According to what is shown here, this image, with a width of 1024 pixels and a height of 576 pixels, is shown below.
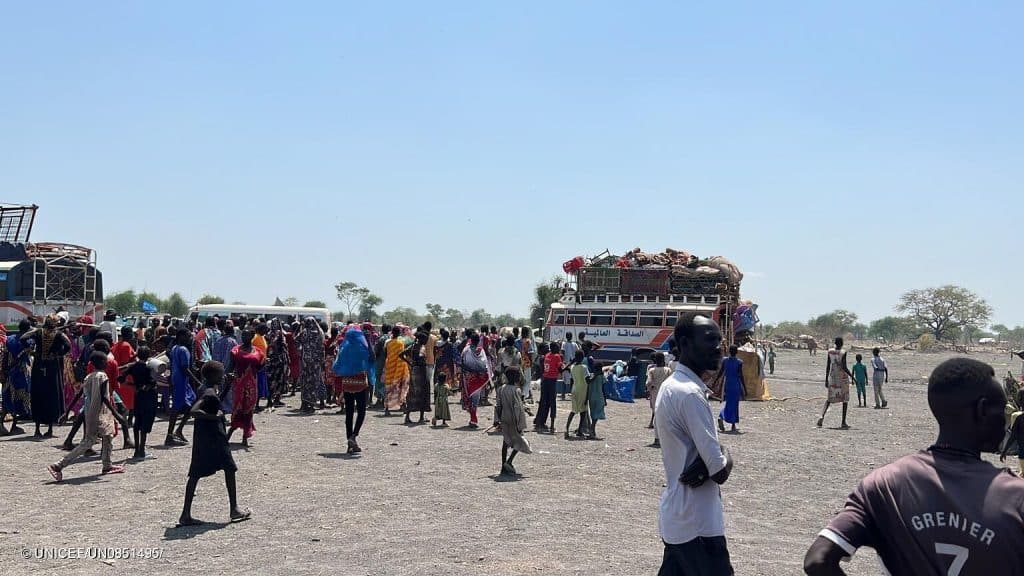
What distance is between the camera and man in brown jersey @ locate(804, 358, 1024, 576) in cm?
257

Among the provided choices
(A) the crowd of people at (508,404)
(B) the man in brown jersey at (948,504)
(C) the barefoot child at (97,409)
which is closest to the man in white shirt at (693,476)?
(A) the crowd of people at (508,404)

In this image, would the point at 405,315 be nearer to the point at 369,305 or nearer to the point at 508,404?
the point at 369,305

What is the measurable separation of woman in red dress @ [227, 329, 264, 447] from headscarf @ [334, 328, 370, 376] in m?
1.09

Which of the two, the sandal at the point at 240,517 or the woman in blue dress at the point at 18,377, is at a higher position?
the woman in blue dress at the point at 18,377

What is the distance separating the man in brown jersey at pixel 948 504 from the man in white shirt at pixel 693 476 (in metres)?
1.07

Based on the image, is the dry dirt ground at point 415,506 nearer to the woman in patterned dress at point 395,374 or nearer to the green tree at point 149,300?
the woman in patterned dress at point 395,374

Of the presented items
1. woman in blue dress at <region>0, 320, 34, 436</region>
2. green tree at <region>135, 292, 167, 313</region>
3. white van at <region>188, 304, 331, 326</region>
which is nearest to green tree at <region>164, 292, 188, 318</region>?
green tree at <region>135, 292, 167, 313</region>

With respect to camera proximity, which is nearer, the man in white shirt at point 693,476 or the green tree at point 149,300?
the man in white shirt at point 693,476

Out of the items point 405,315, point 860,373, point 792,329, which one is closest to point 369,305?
point 405,315

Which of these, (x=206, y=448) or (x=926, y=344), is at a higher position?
(x=926, y=344)

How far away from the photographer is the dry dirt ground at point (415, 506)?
6844 mm

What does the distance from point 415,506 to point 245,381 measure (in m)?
3.76

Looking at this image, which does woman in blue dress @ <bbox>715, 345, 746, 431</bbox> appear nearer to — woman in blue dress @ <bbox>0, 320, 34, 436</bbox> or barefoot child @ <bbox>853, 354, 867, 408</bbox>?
A: barefoot child @ <bbox>853, 354, 867, 408</bbox>

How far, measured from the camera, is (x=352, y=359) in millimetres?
11984
